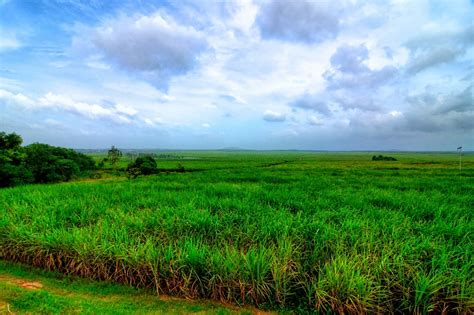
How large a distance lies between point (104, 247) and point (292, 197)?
583 cm

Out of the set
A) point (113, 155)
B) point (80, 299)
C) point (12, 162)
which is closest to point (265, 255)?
point (80, 299)

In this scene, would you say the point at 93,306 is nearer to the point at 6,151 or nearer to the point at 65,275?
the point at 65,275

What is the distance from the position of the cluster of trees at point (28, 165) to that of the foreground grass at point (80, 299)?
92.5ft

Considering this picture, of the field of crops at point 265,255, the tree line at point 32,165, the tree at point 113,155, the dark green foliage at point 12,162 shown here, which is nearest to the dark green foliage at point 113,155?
the tree at point 113,155

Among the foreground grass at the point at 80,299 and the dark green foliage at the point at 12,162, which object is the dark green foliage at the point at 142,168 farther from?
the foreground grass at the point at 80,299

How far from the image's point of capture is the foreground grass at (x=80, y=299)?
3.28 meters

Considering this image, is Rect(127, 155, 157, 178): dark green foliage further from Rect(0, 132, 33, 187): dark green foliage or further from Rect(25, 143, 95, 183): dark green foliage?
Rect(0, 132, 33, 187): dark green foliage

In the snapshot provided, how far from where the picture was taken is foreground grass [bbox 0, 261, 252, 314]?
3279mm

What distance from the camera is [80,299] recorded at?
3.57 meters

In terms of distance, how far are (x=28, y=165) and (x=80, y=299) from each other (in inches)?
1331

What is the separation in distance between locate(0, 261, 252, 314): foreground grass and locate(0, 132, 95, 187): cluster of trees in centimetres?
2819

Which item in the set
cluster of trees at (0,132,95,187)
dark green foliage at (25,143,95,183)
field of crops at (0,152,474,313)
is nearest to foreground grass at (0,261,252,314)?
field of crops at (0,152,474,313)

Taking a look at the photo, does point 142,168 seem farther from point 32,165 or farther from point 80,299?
point 80,299

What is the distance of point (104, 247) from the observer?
4.31m
